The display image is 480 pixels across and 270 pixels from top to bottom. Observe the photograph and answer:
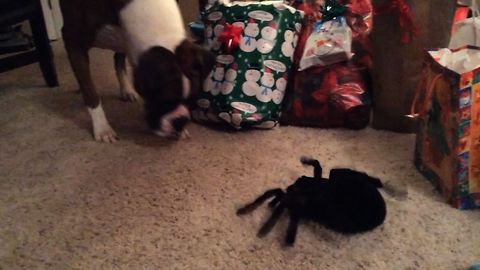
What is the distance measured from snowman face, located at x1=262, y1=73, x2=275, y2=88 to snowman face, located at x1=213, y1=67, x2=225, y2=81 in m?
0.14

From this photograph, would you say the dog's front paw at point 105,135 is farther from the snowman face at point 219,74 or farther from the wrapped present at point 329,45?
the wrapped present at point 329,45

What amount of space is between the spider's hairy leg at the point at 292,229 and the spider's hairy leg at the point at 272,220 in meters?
0.04

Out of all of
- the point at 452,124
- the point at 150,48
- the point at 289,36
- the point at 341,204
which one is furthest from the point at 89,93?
the point at 452,124

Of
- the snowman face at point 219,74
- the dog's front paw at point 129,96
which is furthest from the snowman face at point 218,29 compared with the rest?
the dog's front paw at point 129,96

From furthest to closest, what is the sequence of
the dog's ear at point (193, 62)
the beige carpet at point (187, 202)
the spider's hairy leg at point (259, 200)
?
1. the dog's ear at point (193, 62)
2. the spider's hairy leg at point (259, 200)
3. the beige carpet at point (187, 202)

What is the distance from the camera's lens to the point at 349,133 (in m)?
1.43

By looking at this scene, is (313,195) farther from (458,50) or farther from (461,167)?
(458,50)

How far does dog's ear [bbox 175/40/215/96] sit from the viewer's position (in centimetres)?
119

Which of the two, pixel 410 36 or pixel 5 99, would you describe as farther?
pixel 5 99

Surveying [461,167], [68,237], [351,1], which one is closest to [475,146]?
[461,167]

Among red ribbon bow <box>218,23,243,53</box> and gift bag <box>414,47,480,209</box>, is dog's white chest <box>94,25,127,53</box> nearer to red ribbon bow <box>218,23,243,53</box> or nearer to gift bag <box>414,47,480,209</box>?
red ribbon bow <box>218,23,243,53</box>

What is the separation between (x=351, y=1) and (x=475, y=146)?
26.6 inches

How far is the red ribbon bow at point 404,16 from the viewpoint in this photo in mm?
1251

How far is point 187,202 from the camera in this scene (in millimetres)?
1142
